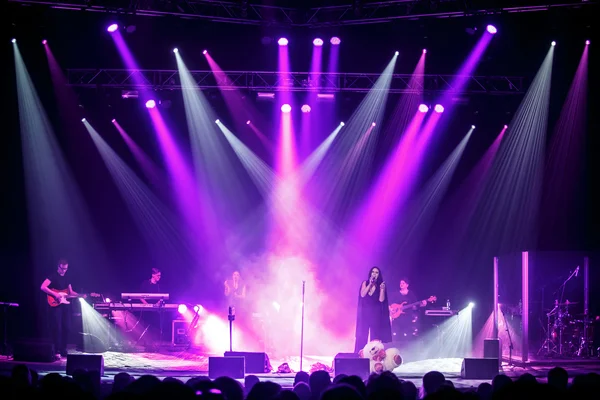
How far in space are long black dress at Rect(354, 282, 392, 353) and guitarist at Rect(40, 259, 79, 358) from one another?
19.1ft

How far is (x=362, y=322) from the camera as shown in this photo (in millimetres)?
13250

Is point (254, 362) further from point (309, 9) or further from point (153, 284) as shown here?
point (309, 9)

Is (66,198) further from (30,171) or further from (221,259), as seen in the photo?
(221,259)

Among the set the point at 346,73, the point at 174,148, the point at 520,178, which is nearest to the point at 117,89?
the point at 174,148

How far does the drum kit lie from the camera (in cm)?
1575

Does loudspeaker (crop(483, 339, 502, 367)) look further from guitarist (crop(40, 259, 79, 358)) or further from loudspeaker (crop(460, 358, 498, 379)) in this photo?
guitarist (crop(40, 259, 79, 358))

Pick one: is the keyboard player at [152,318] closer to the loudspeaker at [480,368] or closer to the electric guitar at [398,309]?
the electric guitar at [398,309]

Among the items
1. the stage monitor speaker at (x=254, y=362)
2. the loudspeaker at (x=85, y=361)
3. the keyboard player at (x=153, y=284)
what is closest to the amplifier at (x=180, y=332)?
the keyboard player at (x=153, y=284)

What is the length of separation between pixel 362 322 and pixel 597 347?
6.69 meters

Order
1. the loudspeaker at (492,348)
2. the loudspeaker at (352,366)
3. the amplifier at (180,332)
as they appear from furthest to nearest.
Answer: the amplifier at (180,332) → the loudspeaker at (492,348) → the loudspeaker at (352,366)

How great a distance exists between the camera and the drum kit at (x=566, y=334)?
15750 millimetres

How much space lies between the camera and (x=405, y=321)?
50.9 ft

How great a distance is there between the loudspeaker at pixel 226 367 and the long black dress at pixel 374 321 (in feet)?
10.3

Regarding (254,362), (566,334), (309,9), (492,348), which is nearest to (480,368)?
(492,348)
